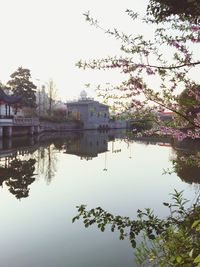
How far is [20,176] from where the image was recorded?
1866 cm

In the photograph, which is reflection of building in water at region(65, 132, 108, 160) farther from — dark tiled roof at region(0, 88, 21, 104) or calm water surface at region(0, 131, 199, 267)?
dark tiled roof at region(0, 88, 21, 104)

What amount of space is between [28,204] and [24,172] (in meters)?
7.04

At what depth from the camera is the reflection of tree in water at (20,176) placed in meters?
15.3

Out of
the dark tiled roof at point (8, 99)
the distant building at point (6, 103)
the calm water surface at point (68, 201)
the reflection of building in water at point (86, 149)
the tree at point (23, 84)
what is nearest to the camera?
the calm water surface at point (68, 201)

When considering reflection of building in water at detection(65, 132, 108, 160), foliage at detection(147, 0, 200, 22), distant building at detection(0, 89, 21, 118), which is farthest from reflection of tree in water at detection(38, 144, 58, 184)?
distant building at detection(0, 89, 21, 118)

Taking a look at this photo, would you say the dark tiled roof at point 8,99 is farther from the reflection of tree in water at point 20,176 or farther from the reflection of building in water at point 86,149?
the reflection of tree in water at point 20,176

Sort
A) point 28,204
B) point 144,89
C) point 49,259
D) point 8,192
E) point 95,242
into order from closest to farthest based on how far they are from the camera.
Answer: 1. point 144,89
2. point 49,259
3. point 95,242
4. point 28,204
5. point 8,192

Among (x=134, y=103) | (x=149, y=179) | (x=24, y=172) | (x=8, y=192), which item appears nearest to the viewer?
(x=134, y=103)

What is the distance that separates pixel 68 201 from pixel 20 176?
240 inches

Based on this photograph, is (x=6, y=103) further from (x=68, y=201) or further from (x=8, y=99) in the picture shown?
(x=68, y=201)

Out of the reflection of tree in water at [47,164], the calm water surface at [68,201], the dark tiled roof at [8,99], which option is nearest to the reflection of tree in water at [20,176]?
the calm water surface at [68,201]

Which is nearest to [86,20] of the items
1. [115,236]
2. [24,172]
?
[115,236]

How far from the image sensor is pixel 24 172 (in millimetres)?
19969

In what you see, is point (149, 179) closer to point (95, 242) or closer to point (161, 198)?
point (161, 198)
